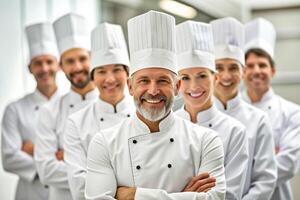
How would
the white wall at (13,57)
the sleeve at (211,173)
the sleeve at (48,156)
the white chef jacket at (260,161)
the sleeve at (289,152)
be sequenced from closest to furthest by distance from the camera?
the sleeve at (211,173) → the white chef jacket at (260,161) → the sleeve at (48,156) → the sleeve at (289,152) → the white wall at (13,57)

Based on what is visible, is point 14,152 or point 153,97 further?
point 14,152

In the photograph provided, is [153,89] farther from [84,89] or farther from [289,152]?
[289,152]

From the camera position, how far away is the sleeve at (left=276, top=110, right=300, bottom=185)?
6.42 feet

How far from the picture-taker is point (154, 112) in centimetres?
134

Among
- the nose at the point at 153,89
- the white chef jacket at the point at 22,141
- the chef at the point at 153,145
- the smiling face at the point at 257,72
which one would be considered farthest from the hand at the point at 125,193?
the smiling face at the point at 257,72

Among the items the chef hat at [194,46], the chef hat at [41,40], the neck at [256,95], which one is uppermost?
the chef hat at [41,40]

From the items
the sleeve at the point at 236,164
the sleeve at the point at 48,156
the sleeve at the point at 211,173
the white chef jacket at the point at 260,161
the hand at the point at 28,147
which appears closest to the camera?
the sleeve at the point at 211,173

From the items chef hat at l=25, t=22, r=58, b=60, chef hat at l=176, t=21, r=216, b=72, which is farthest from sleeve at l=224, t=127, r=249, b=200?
chef hat at l=25, t=22, r=58, b=60

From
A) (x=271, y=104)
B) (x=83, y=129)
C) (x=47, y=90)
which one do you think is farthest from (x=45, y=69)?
(x=271, y=104)

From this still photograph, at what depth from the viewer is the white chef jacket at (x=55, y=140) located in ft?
6.03

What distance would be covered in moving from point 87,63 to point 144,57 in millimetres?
659

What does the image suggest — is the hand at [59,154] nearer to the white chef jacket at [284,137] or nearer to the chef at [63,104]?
the chef at [63,104]

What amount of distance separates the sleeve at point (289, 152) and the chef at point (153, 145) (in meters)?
0.67

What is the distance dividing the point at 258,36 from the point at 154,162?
0.97m
